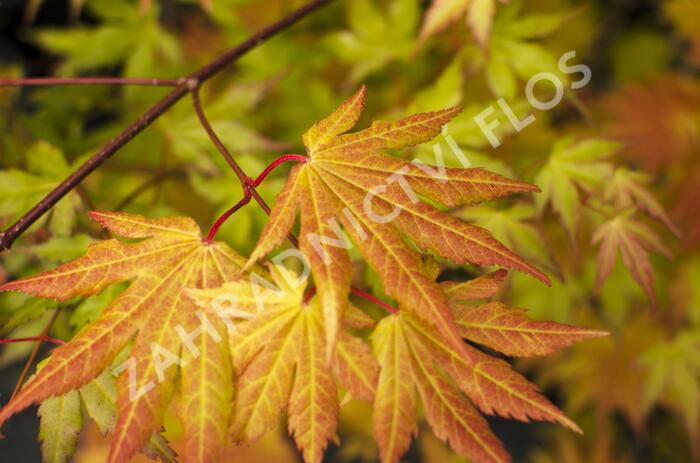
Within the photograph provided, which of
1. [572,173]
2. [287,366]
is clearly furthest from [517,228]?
[287,366]

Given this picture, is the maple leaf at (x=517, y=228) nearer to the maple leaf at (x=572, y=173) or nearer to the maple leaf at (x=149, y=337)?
the maple leaf at (x=572, y=173)

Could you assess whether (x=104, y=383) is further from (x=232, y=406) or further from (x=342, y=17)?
(x=342, y=17)

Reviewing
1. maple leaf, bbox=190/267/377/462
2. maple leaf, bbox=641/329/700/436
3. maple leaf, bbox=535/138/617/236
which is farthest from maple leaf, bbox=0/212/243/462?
maple leaf, bbox=641/329/700/436

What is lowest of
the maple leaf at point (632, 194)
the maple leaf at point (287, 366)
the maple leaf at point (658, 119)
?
the maple leaf at point (658, 119)

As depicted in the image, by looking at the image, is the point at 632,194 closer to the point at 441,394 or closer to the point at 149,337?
the point at 441,394

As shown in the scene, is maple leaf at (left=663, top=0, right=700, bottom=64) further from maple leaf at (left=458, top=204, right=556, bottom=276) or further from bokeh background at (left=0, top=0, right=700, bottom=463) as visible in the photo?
maple leaf at (left=458, top=204, right=556, bottom=276)

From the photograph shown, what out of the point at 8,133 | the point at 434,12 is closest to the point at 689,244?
the point at 434,12

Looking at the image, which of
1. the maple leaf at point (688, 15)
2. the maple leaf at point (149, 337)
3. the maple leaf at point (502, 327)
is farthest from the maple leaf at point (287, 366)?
the maple leaf at point (688, 15)
